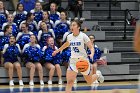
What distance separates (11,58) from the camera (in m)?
11.9

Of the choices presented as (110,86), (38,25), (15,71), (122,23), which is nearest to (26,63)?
(15,71)

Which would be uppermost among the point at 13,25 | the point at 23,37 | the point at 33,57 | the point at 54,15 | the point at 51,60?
the point at 54,15

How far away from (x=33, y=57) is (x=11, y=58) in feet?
2.29

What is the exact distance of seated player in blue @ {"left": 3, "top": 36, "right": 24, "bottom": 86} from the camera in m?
11.8

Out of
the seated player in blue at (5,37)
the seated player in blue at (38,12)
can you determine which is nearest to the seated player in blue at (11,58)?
the seated player in blue at (5,37)

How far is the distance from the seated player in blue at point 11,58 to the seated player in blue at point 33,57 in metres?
0.28

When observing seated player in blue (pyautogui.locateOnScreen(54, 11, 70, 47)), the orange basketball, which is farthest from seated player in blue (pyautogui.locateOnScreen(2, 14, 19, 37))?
the orange basketball

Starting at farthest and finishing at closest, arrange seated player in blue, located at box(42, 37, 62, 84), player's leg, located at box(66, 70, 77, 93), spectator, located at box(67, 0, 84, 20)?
1. spectator, located at box(67, 0, 84, 20)
2. seated player in blue, located at box(42, 37, 62, 84)
3. player's leg, located at box(66, 70, 77, 93)

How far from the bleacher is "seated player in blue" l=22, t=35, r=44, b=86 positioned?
335mm

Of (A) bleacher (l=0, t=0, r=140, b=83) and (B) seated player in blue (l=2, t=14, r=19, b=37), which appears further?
(A) bleacher (l=0, t=0, r=140, b=83)

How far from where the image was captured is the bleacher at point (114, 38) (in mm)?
12873

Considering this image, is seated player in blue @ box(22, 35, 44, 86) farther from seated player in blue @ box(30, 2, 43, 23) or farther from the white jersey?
the white jersey

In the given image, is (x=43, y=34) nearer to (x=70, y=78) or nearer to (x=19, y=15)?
(x=19, y=15)

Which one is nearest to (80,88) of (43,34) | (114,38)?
(43,34)
